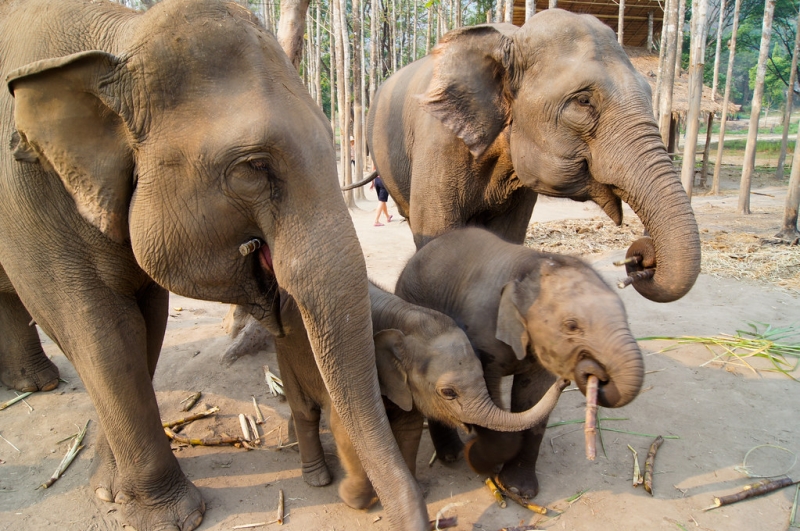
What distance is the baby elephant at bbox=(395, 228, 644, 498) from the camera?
2559mm

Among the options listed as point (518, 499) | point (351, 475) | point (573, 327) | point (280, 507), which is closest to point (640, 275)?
point (573, 327)

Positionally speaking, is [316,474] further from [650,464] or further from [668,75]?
[668,75]

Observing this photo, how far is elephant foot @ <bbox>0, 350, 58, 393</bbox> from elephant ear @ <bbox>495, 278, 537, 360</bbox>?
133 inches

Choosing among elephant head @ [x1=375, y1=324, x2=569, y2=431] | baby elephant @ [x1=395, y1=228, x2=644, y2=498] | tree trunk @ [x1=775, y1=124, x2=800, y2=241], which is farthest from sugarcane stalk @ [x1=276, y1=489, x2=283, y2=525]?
tree trunk @ [x1=775, y1=124, x2=800, y2=241]

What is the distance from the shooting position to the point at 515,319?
284 centimetres

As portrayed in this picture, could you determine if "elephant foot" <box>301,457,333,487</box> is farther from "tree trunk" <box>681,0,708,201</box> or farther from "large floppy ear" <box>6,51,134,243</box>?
"tree trunk" <box>681,0,708,201</box>

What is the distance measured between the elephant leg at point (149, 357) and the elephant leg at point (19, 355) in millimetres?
1459

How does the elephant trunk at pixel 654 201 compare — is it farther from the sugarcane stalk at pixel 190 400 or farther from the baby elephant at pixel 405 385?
the sugarcane stalk at pixel 190 400

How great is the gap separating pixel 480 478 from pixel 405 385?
919mm

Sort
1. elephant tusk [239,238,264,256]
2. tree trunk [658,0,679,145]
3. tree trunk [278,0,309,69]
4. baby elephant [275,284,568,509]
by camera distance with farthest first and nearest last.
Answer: tree trunk [658,0,679,145], tree trunk [278,0,309,69], baby elephant [275,284,568,509], elephant tusk [239,238,264,256]

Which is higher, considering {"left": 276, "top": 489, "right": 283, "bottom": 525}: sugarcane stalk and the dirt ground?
{"left": 276, "top": 489, "right": 283, "bottom": 525}: sugarcane stalk

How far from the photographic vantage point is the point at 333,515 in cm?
305

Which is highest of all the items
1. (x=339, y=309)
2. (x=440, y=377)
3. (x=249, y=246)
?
(x=249, y=246)

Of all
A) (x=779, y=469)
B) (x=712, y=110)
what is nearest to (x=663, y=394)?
(x=779, y=469)
